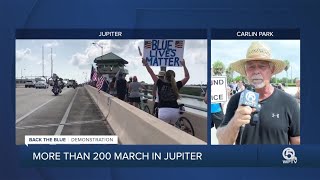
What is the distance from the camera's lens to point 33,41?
468 cm

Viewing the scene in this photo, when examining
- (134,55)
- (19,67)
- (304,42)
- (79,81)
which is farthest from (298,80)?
(19,67)

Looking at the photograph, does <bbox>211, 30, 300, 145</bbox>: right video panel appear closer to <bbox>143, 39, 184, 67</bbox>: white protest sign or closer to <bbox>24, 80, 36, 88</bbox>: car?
<bbox>143, 39, 184, 67</bbox>: white protest sign

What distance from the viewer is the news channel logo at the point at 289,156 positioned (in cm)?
472

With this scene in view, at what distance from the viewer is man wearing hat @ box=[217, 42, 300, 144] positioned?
472 cm

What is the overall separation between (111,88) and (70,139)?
0.46 metres

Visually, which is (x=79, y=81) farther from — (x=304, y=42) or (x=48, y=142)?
(x=304, y=42)

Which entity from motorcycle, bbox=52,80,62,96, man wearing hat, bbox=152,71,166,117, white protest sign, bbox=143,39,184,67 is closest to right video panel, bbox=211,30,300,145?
white protest sign, bbox=143,39,184,67

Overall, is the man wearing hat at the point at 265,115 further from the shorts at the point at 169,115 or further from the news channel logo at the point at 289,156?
the shorts at the point at 169,115

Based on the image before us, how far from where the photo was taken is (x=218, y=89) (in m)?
4.69

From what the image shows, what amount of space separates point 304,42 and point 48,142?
1.85 meters

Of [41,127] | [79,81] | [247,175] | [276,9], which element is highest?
[276,9]

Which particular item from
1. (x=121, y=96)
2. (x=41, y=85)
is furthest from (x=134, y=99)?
(x=41, y=85)

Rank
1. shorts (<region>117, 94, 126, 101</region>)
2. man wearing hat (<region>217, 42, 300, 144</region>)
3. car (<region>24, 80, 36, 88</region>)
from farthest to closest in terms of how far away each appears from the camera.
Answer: shorts (<region>117, 94, 126, 101</region>), man wearing hat (<region>217, 42, 300, 144</region>), car (<region>24, 80, 36, 88</region>)

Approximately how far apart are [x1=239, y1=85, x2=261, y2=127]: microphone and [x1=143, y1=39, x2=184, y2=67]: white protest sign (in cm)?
50
